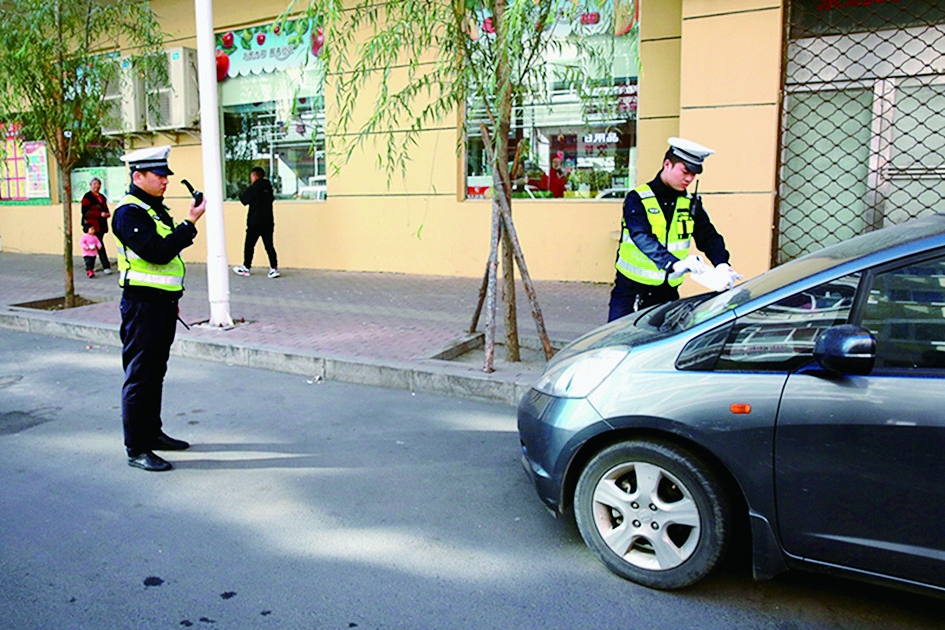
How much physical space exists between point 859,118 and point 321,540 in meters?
7.86

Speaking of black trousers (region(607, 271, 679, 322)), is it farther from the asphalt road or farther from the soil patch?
the soil patch

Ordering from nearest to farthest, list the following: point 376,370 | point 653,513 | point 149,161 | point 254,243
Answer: point 653,513
point 149,161
point 376,370
point 254,243

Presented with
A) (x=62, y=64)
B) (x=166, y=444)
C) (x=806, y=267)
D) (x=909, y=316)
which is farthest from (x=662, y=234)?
(x=62, y=64)

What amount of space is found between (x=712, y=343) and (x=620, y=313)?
6.75ft

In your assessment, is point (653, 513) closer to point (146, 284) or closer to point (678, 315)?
point (678, 315)

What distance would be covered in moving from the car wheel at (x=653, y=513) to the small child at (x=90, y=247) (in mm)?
10179

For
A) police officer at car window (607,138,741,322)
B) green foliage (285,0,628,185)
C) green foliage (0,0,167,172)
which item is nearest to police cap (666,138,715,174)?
police officer at car window (607,138,741,322)

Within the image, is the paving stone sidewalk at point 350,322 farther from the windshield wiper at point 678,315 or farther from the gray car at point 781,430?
the gray car at point 781,430

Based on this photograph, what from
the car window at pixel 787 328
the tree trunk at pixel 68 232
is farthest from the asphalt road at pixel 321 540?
the tree trunk at pixel 68 232

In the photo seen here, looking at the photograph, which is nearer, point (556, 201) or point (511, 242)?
point (511, 242)

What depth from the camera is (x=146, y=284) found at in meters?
4.46

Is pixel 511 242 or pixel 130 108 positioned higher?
pixel 130 108

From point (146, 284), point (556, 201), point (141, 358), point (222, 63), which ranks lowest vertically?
point (141, 358)

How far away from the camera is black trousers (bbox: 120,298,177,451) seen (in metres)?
4.50
